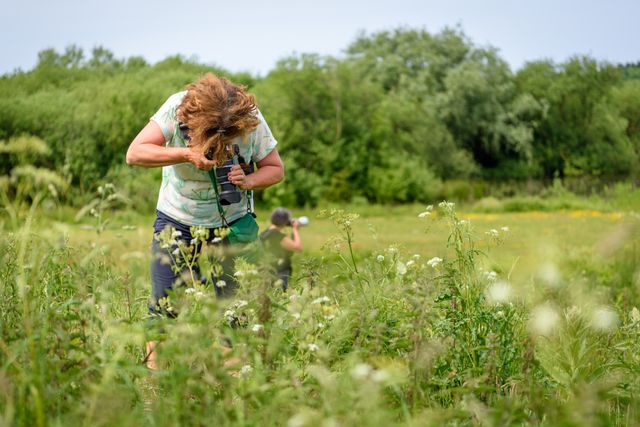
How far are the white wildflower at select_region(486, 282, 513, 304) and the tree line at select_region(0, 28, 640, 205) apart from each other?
701 inches

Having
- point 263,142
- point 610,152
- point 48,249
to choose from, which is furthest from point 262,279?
point 610,152

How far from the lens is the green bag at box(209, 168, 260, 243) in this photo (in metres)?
4.42

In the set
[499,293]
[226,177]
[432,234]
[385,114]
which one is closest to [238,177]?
[226,177]

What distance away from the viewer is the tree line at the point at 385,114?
3238 centimetres

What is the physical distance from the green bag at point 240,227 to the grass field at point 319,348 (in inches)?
24.2

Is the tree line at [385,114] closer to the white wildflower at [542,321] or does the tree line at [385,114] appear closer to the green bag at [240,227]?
the green bag at [240,227]

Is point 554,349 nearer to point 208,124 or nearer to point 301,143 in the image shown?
point 208,124

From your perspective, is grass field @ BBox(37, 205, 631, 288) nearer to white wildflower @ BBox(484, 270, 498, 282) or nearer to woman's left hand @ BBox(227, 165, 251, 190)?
white wildflower @ BBox(484, 270, 498, 282)

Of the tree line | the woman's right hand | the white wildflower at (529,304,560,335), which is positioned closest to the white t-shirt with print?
the woman's right hand

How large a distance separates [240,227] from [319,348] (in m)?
1.77

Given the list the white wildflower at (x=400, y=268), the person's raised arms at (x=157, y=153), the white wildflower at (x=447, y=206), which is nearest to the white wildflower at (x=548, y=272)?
the white wildflower at (x=447, y=206)

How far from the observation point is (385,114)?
155 feet

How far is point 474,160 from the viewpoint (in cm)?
5566

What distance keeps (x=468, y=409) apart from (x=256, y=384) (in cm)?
72
